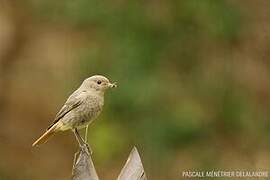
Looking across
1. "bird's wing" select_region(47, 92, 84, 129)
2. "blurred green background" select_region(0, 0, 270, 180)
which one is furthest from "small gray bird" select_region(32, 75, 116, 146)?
"blurred green background" select_region(0, 0, 270, 180)

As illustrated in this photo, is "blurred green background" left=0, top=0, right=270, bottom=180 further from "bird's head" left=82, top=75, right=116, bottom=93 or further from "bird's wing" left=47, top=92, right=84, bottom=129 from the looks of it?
"bird's head" left=82, top=75, right=116, bottom=93

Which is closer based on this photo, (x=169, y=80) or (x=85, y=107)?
(x=85, y=107)

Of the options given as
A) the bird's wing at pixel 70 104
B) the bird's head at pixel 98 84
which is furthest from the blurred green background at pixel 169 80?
the bird's head at pixel 98 84

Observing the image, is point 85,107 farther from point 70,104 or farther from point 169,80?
point 169,80

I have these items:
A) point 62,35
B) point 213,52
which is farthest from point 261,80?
point 62,35

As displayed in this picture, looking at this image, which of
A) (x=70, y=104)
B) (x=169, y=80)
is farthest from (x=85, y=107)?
(x=169, y=80)

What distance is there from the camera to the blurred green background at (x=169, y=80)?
9320 millimetres

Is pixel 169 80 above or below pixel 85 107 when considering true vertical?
below

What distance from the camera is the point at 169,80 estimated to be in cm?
973

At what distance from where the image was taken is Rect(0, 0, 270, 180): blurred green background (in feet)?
30.6

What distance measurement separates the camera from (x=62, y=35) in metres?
11.8

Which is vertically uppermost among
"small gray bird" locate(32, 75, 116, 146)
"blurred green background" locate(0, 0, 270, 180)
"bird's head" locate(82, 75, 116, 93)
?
"bird's head" locate(82, 75, 116, 93)

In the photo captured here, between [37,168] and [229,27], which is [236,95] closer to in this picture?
[229,27]

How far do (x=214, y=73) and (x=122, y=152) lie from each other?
1253 mm
